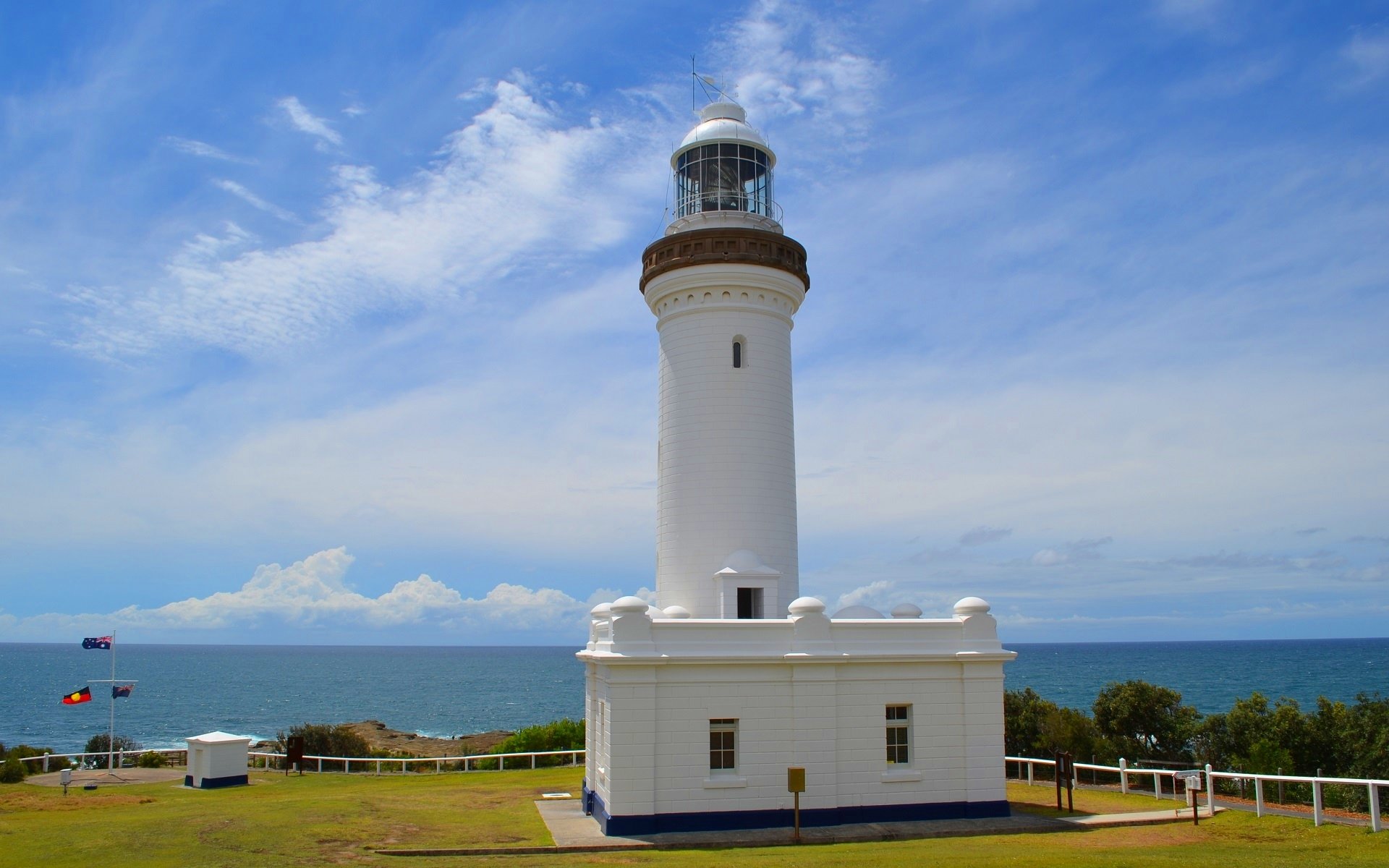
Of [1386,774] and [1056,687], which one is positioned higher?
[1386,774]

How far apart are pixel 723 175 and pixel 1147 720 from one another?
66.1ft

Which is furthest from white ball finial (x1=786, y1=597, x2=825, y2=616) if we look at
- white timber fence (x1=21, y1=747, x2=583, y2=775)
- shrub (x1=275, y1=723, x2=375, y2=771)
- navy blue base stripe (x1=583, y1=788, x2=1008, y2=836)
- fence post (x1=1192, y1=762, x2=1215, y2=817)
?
→ shrub (x1=275, y1=723, x2=375, y2=771)

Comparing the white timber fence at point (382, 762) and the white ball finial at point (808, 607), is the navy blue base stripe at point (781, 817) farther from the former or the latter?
the white timber fence at point (382, 762)

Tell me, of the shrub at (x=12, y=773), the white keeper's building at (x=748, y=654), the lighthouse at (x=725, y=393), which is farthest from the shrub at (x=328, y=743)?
the lighthouse at (x=725, y=393)

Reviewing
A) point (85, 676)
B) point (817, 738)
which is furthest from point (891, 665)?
point (85, 676)

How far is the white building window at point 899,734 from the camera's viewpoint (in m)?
16.5

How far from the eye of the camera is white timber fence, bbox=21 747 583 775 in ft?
82.0

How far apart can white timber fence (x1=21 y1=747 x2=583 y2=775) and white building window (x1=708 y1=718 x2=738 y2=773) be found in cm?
1034

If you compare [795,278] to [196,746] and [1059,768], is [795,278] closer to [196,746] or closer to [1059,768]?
[1059,768]

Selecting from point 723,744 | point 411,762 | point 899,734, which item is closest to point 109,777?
point 411,762

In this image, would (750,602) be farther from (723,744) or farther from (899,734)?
(899,734)

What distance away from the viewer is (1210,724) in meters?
27.8

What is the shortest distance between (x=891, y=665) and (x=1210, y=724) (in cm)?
1665

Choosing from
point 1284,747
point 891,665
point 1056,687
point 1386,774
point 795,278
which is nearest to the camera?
point 891,665
